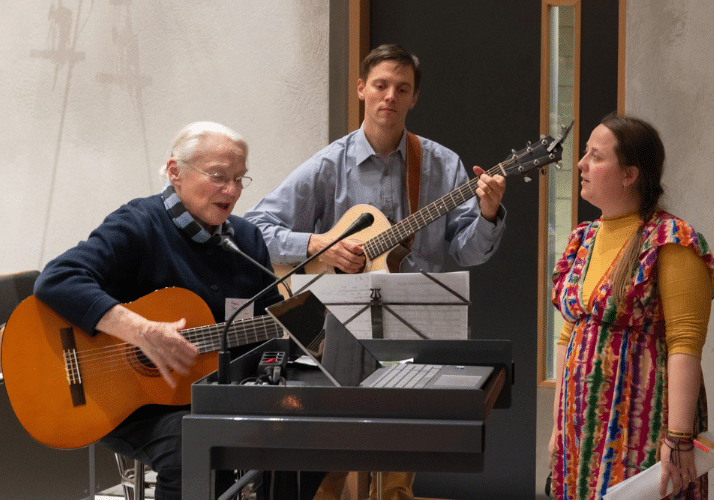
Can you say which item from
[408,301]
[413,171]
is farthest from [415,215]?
[408,301]

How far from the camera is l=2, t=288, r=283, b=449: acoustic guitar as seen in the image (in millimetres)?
1809

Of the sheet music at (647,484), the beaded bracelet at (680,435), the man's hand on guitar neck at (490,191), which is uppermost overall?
the man's hand on guitar neck at (490,191)

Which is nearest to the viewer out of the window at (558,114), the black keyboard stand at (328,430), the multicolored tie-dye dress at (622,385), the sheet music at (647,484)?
the black keyboard stand at (328,430)

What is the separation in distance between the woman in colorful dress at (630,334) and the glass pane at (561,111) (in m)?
1.38

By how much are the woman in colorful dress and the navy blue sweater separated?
95 cm

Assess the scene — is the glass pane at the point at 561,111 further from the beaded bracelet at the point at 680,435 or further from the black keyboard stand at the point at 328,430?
the black keyboard stand at the point at 328,430

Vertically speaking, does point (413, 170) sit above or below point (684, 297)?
above

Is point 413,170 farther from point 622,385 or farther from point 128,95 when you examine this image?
point 128,95

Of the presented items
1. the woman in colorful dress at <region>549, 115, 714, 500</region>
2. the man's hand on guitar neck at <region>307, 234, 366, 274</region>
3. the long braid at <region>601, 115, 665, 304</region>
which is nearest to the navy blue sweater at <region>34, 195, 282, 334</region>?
the man's hand on guitar neck at <region>307, 234, 366, 274</region>

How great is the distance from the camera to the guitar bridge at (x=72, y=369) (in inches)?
72.9

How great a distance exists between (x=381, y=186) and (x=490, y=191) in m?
0.50

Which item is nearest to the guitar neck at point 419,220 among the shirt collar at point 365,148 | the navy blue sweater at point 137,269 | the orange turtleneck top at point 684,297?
the shirt collar at point 365,148

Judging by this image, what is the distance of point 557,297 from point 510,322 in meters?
1.40

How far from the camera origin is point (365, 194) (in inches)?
111
